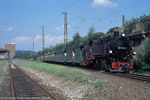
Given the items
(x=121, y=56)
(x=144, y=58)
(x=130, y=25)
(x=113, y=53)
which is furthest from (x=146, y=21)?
(x=113, y=53)

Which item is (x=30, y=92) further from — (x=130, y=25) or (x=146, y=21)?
(x=130, y=25)

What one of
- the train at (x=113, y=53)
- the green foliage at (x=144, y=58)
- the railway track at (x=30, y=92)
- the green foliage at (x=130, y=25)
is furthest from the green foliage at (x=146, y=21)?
the railway track at (x=30, y=92)

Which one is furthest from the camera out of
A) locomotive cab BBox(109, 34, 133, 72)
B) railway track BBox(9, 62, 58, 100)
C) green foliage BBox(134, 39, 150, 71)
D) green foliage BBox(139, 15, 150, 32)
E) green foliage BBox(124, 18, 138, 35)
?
green foliage BBox(124, 18, 138, 35)

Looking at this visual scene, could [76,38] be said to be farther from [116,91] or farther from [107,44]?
[116,91]

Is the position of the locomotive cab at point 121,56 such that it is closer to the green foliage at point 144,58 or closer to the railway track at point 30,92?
the green foliage at point 144,58

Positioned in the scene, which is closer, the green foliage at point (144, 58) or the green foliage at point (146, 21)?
the green foliage at point (144, 58)

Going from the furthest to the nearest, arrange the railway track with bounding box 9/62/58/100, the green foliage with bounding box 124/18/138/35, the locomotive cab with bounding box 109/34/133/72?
1. the green foliage with bounding box 124/18/138/35
2. the locomotive cab with bounding box 109/34/133/72
3. the railway track with bounding box 9/62/58/100

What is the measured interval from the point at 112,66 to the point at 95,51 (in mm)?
3670

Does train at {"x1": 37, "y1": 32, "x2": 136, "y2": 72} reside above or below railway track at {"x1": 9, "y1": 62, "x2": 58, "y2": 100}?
above

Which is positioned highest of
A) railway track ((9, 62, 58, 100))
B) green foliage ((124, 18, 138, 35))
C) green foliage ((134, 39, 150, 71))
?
green foliage ((124, 18, 138, 35))

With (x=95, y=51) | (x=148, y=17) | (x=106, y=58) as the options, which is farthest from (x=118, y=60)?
(x=148, y=17)

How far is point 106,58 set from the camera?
57.0 ft

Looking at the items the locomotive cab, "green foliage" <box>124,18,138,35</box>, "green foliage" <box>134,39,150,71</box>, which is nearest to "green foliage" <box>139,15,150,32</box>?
"green foliage" <box>124,18,138,35</box>

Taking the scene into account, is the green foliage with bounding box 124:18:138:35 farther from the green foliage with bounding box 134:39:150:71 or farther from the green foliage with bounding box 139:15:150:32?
the green foliage with bounding box 134:39:150:71
